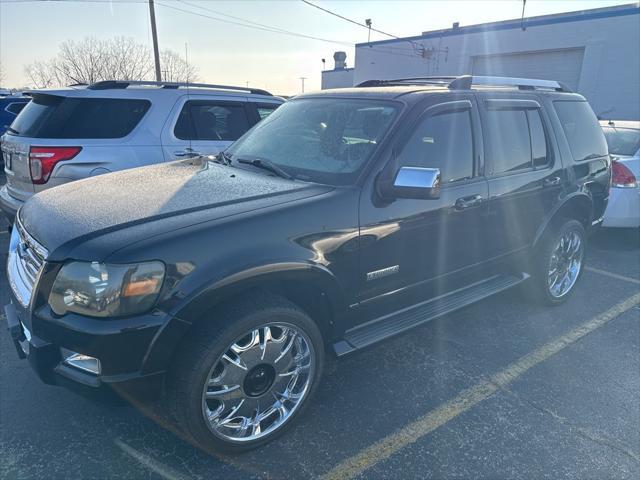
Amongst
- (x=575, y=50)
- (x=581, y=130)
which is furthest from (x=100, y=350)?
(x=575, y=50)

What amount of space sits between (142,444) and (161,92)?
3.92 meters

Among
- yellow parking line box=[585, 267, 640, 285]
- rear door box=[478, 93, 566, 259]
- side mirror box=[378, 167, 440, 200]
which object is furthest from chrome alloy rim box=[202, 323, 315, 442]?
yellow parking line box=[585, 267, 640, 285]

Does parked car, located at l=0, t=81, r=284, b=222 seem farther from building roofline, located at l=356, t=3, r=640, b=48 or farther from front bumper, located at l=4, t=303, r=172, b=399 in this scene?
building roofline, located at l=356, t=3, r=640, b=48

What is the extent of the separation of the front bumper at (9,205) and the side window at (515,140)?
4156 millimetres

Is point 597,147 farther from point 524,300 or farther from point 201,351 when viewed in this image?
point 201,351

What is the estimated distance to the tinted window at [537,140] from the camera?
148 inches

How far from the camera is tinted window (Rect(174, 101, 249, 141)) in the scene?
5254 mm

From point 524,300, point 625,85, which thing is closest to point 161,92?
point 524,300

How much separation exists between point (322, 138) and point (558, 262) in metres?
2.68

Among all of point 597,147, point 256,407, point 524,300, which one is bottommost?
point 524,300

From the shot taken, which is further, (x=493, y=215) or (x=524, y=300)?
(x=524, y=300)

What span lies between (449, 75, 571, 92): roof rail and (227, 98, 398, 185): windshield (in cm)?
73

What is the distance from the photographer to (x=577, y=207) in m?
4.29

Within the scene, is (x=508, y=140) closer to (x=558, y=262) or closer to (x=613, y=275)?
(x=558, y=262)
